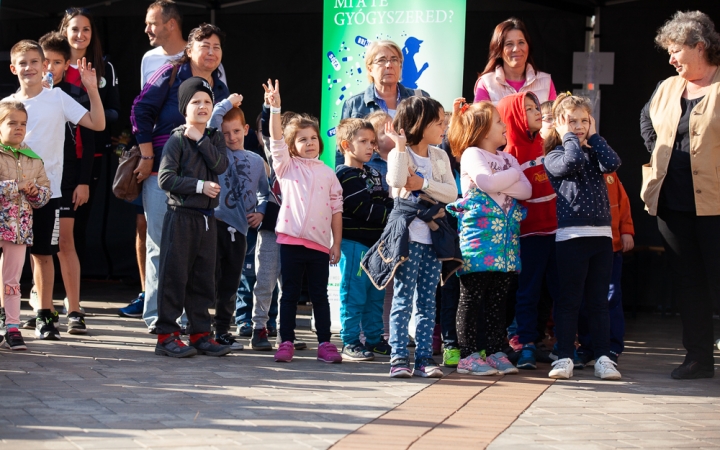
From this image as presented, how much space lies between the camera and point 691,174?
539 cm

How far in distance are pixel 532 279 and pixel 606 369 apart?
2.51 feet

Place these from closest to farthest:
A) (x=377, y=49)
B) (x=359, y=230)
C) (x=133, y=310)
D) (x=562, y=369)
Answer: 1. (x=562, y=369)
2. (x=359, y=230)
3. (x=377, y=49)
4. (x=133, y=310)

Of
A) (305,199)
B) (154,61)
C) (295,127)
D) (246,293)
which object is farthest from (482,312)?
(154,61)

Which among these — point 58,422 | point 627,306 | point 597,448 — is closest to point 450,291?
point 597,448

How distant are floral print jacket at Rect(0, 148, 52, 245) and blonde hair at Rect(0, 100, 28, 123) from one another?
0.20 m

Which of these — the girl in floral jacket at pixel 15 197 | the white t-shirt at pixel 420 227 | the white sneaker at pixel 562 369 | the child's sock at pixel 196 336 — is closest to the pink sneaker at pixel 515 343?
the white sneaker at pixel 562 369

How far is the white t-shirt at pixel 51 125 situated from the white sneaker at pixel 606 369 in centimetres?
351

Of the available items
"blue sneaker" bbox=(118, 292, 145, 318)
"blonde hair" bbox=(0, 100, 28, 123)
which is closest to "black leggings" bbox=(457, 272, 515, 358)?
"blonde hair" bbox=(0, 100, 28, 123)

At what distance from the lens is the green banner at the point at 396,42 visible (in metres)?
6.58

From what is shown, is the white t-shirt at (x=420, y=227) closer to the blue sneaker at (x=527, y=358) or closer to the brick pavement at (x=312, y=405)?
the brick pavement at (x=312, y=405)

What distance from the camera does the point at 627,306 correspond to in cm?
918

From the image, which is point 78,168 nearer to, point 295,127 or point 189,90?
point 189,90

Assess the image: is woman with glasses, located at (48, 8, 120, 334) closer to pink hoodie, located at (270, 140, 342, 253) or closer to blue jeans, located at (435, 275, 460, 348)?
pink hoodie, located at (270, 140, 342, 253)

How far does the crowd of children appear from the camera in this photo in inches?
205
